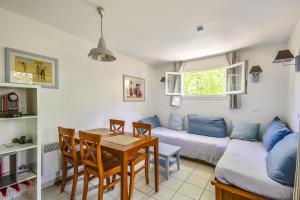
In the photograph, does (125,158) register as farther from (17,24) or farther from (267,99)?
(267,99)

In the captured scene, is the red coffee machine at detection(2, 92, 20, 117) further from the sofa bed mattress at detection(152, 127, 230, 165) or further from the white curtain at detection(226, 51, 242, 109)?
the white curtain at detection(226, 51, 242, 109)

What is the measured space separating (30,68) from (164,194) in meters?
2.59

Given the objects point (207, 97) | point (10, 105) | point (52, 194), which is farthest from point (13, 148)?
point (207, 97)

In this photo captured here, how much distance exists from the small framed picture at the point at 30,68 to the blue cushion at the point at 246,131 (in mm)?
3505

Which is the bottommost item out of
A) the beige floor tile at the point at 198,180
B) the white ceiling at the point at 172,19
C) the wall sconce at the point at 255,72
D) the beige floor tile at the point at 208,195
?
the beige floor tile at the point at 198,180

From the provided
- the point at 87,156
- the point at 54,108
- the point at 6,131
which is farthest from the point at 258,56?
the point at 6,131

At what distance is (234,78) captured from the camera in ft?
10.3

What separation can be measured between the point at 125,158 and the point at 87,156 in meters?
0.51

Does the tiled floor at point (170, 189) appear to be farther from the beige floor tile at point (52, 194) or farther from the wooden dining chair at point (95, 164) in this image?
the wooden dining chair at point (95, 164)

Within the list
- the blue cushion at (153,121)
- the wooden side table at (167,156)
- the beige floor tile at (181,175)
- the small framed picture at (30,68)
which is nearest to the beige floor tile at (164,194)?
the wooden side table at (167,156)

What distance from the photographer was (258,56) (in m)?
3.00

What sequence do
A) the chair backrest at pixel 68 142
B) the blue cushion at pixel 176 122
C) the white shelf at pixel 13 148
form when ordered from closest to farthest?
the white shelf at pixel 13 148 → the chair backrest at pixel 68 142 → the blue cushion at pixel 176 122

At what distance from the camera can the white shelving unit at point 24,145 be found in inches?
67.6

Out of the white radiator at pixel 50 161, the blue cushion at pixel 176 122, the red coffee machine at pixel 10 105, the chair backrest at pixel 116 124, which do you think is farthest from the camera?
the blue cushion at pixel 176 122
